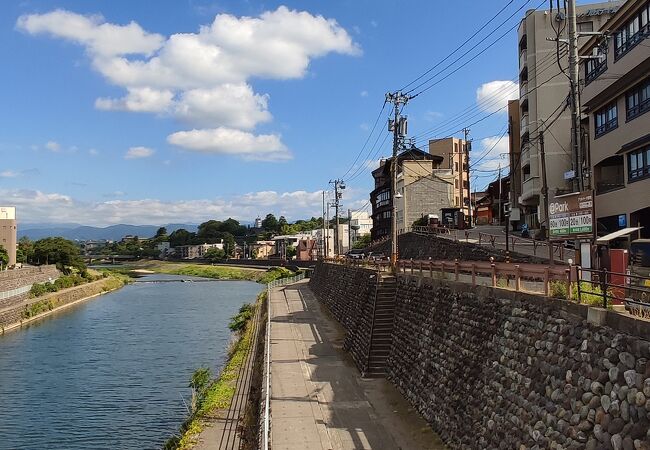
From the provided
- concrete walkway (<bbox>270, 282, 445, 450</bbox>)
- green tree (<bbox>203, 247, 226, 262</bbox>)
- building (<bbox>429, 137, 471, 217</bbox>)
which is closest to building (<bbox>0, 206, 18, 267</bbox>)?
building (<bbox>429, 137, 471, 217</bbox>)

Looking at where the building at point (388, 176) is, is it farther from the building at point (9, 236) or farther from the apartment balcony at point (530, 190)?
the building at point (9, 236)

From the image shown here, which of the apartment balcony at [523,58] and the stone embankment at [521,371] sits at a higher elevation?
the apartment balcony at [523,58]

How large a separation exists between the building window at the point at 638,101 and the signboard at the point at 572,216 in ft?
45.9

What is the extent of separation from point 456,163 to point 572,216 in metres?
80.1

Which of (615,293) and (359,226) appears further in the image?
(359,226)

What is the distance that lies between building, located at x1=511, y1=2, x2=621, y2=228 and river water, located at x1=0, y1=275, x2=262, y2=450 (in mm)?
26014

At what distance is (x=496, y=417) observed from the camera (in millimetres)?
11656

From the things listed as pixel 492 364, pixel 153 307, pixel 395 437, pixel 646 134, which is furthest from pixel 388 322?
pixel 153 307

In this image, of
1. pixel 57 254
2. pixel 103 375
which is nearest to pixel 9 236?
pixel 57 254

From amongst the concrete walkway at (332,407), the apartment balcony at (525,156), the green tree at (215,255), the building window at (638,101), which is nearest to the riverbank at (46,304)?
the concrete walkway at (332,407)

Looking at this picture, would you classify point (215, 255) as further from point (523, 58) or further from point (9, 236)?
point (523, 58)

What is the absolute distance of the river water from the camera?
21188 millimetres

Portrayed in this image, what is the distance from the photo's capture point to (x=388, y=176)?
3302 inches

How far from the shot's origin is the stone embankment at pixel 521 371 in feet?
26.0
